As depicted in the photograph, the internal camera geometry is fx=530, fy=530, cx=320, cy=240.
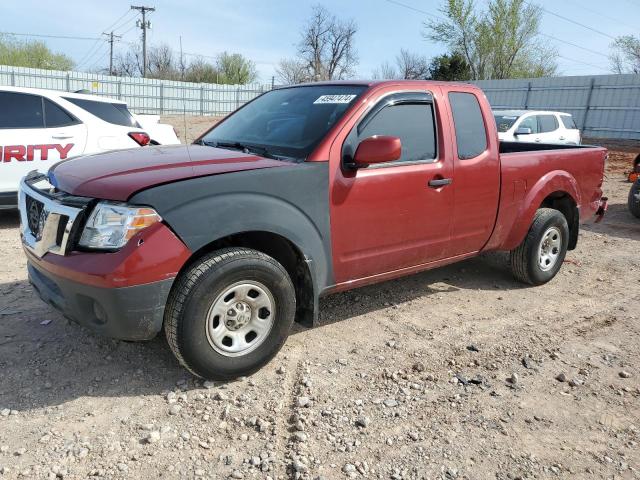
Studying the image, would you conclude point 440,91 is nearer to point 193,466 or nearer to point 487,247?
point 487,247

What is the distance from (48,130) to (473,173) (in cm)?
525

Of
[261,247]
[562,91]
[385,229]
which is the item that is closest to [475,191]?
[385,229]

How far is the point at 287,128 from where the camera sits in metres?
3.73

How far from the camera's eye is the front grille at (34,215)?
10.3 ft

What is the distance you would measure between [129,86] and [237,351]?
31962 millimetres

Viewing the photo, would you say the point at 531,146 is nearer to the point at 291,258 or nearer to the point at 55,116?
the point at 291,258

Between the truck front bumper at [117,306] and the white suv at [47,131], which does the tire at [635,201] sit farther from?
the truck front bumper at [117,306]

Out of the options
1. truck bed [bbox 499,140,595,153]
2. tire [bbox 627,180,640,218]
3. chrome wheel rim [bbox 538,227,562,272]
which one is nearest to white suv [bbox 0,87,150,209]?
truck bed [bbox 499,140,595,153]

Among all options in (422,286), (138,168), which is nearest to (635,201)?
(422,286)

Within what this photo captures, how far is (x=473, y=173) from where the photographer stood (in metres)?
4.16

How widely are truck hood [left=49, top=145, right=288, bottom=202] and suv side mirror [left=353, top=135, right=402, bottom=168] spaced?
521 millimetres

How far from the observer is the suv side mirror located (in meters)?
3.29

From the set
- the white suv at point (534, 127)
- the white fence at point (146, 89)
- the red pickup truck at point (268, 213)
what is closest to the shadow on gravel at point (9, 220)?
the red pickup truck at point (268, 213)

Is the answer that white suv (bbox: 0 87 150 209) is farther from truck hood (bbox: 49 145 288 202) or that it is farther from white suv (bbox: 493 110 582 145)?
white suv (bbox: 493 110 582 145)
